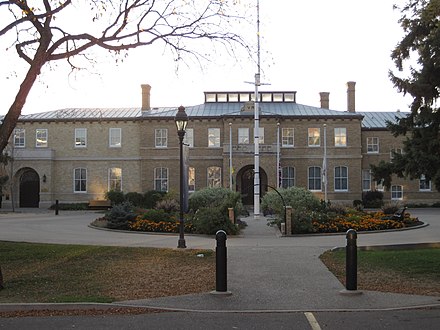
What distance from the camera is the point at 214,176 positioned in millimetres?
44750

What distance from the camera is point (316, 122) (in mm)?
44656

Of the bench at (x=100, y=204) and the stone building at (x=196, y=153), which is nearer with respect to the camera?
the bench at (x=100, y=204)

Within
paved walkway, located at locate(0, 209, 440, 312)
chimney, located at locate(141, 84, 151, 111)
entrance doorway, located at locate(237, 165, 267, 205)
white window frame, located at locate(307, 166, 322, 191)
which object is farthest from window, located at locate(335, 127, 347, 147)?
paved walkway, located at locate(0, 209, 440, 312)

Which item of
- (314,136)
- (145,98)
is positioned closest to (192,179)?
(145,98)

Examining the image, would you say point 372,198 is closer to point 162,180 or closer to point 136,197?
point 162,180

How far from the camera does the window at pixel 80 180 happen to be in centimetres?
4559

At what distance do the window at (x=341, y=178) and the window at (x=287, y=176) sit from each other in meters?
3.84

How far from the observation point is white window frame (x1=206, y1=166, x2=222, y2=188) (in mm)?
44656

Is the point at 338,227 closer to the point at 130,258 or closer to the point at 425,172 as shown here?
the point at 425,172

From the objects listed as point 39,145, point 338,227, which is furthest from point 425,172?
point 39,145

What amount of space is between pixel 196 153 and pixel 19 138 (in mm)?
16412

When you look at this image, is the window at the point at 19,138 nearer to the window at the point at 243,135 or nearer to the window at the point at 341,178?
the window at the point at 243,135

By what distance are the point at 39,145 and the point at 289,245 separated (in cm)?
3569

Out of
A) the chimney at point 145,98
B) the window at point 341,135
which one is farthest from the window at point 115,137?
the window at point 341,135
